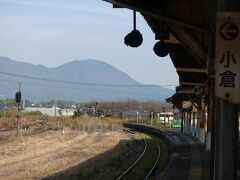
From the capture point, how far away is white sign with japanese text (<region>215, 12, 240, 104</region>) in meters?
5.55

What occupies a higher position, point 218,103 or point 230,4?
point 230,4

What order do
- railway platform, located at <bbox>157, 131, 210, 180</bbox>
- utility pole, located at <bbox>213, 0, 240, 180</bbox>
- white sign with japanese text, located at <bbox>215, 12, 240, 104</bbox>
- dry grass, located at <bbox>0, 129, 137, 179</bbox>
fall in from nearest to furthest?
white sign with japanese text, located at <bbox>215, 12, 240, 104</bbox> → utility pole, located at <bbox>213, 0, 240, 180</bbox> → railway platform, located at <bbox>157, 131, 210, 180</bbox> → dry grass, located at <bbox>0, 129, 137, 179</bbox>

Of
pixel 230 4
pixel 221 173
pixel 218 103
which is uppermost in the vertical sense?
pixel 230 4

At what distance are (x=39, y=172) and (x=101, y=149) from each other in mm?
14397


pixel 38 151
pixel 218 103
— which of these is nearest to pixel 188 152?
pixel 38 151

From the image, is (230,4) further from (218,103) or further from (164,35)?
(164,35)

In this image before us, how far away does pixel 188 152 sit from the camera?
89.7 ft

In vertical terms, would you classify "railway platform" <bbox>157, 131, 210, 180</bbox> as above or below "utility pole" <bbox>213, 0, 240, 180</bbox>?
below

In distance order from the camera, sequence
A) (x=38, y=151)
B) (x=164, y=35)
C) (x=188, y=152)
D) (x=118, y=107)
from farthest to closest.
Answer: (x=118, y=107) < (x=38, y=151) < (x=188, y=152) < (x=164, y=35)

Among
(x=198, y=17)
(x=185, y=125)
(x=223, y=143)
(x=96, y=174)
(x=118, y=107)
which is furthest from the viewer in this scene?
(x=118, y=107)

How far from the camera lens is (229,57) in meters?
5.57

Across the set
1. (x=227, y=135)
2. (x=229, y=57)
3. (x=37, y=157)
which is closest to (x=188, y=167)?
(x=37, y=157)

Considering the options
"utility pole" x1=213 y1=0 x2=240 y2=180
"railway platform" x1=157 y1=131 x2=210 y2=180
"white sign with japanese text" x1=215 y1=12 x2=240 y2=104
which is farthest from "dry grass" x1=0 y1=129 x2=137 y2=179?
"white sign with japanese text" x1=215 y1=12 x2=240 y2=104

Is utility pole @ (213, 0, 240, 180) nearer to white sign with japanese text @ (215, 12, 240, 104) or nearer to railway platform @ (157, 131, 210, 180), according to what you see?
white sign with japanese text @ (215, 12, 240, 104)
